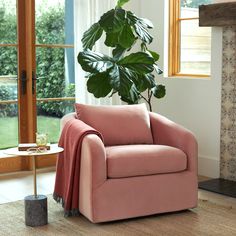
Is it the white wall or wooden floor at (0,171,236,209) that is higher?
the white wall

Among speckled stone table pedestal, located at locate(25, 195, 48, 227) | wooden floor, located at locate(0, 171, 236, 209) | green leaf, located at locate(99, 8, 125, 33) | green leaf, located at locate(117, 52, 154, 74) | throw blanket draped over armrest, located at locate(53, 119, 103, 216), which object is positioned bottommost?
wooden floor, located at locate(0, 171, 236, 209)

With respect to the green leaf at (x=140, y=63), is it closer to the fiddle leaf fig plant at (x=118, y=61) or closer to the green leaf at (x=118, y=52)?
the fiddle leaf fig plant at (x=118, y=61)

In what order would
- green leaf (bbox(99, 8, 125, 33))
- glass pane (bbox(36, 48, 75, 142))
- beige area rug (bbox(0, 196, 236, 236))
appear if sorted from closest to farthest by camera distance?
beige area rug (bbox(0, 196, 236, 236)), green leaf (bbox(99, 8, 125, 33)), glass pane (bbox(36, 48, 75, 142))

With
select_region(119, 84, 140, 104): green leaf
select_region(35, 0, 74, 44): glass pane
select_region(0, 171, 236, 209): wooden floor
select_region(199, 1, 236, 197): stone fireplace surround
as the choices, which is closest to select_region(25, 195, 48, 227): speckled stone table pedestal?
select_region(0, 171, 236, 209): wooden floor

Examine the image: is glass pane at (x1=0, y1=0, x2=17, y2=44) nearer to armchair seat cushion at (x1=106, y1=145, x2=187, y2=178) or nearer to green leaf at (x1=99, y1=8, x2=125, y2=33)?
green leaf at (x1=99, y1=8, x2=125, y2=33)

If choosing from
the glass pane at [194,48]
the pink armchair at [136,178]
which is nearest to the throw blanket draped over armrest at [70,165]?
the pink armchair at [136,178]

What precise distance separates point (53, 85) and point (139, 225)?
7.44 ft

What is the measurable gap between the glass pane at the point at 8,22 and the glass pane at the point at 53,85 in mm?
309

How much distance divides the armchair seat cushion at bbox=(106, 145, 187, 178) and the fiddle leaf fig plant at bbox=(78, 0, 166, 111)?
0.73 m

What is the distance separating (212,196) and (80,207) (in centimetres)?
124

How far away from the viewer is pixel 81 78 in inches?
214

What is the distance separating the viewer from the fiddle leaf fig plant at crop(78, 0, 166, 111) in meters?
4.52

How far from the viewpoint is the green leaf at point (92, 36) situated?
16.1 ft

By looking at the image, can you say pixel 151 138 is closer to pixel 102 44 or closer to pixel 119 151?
pixel 119 151
